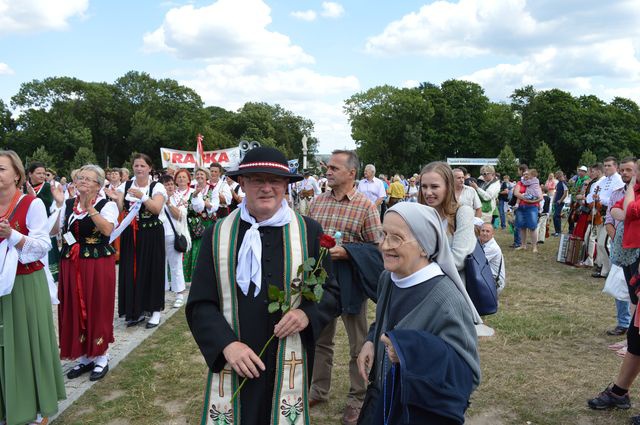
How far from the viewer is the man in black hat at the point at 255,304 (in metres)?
2.41

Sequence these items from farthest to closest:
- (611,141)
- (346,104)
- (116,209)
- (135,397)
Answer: (346,104)
(611,141)
(116,209)
(135,397)

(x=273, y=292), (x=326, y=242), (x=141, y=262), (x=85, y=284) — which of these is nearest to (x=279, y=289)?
(x=273, y=292)

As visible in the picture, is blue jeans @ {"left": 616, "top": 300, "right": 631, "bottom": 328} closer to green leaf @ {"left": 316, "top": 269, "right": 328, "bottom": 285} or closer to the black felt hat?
green leaf @ {"left": 316, "top": 269, "right": 328, "bottom": 285}

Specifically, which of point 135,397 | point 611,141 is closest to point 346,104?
point 611,141

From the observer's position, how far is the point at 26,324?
3660mm

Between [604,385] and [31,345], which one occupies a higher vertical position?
[31,345]

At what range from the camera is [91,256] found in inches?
183

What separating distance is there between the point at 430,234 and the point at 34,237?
3.02 metres

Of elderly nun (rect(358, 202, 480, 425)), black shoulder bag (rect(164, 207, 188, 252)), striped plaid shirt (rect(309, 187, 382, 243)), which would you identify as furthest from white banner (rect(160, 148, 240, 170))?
elderly nun (rect(358, 202, 480, 425))

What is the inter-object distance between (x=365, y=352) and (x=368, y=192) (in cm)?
996

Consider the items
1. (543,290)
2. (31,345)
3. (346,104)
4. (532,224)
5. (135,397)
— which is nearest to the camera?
(31,345)

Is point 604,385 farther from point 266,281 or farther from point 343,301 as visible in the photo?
point 266,281

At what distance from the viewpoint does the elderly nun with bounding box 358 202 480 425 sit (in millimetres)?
1840

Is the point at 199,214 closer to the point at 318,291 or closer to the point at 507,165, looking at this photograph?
the point at 318,291
